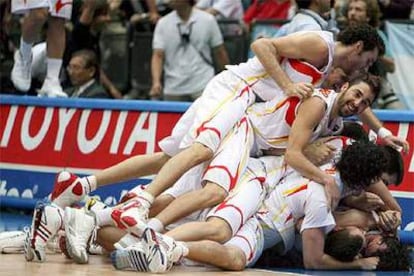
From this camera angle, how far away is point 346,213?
10023 mm

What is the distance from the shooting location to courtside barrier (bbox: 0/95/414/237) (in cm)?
1254

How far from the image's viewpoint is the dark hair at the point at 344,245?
9.71 meters

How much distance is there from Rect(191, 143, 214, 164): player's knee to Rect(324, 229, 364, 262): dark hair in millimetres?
1038

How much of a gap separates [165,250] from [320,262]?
1.33 m

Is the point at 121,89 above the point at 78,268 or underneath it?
underneath

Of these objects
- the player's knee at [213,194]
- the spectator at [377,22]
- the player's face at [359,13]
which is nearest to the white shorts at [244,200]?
the player's knee at [213,194]

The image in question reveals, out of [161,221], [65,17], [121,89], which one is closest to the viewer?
[161,221]

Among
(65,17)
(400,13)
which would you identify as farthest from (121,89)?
(400,13)

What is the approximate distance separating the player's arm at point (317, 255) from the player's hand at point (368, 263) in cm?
1

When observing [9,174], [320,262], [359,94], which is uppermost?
[359,94]

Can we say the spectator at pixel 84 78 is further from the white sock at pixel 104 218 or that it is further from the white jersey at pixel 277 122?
the white sock at pixel 104 218

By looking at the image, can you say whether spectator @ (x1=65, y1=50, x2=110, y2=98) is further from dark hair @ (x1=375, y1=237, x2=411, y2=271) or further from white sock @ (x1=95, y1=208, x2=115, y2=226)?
dark hair @ (x1=375, y1=237, x2=411, y2=271)

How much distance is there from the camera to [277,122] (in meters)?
10.1

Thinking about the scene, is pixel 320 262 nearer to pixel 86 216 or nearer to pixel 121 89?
pixel 86 216
